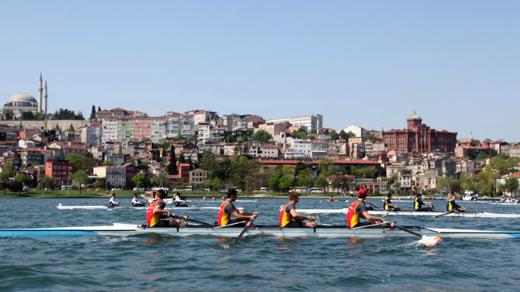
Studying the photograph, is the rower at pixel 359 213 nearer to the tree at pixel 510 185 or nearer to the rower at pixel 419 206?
the rower at pixel 419 206

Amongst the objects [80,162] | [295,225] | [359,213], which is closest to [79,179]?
[80,162]

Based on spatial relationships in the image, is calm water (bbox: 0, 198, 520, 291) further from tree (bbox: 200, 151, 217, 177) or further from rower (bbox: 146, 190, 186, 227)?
tree (bbox: 200, 151, 217, 177)

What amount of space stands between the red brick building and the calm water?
146945 mm

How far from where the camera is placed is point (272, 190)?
6575 inches

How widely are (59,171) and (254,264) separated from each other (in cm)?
15456

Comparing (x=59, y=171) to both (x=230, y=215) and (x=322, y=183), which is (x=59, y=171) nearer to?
(x=322, y=183)

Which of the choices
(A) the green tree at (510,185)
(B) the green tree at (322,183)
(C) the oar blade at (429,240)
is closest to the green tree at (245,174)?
(B) the green tree at (322,183)

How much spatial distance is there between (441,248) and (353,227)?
2645 mm

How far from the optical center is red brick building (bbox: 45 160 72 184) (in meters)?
165

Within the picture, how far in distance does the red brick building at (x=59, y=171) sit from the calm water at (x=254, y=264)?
14694cm

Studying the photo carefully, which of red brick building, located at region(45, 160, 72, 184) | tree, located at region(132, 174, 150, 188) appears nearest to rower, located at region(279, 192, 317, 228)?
tree, located at region(132, 174, 150, 188)

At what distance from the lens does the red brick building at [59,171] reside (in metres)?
165

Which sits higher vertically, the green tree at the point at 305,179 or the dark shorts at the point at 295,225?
the green tree at the point at 305,179

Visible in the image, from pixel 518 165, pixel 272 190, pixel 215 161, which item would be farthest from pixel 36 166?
pixel 518 165
